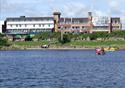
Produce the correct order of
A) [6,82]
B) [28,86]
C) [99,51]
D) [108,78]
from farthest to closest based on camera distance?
1. [99,51]
2. [108,78]
3. [6,82]
4. [28,86]

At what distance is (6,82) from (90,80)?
9816 millimetres

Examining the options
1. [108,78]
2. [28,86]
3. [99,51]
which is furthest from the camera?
[99,51]

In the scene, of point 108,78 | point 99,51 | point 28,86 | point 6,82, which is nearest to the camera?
A: point 28,86

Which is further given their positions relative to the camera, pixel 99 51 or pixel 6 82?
pixel 99 51

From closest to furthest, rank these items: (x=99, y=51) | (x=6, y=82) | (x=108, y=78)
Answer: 1. (x=6, y=82)
2. (x=108, y=78)
3. (x=99, y=51)

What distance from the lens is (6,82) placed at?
62.2 meters

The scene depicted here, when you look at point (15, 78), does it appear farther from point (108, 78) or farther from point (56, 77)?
point (108, 78)

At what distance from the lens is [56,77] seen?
6881 centimetres

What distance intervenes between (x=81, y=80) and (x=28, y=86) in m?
8.69

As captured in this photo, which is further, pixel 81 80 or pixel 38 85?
pixel 81 80

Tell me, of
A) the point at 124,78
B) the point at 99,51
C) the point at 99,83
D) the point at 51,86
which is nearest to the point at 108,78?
the point at 124,78

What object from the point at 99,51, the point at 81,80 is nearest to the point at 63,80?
the point at 81,80

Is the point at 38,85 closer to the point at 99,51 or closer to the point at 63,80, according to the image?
the point at 63,80

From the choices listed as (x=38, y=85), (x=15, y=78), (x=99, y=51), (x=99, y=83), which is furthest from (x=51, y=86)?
(x=99, y=51)
